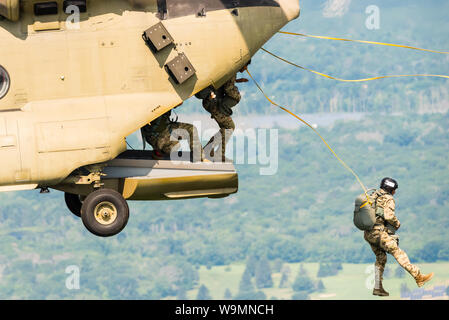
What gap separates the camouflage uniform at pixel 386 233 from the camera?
27312mm

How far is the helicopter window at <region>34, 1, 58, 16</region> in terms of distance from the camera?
1027 inches

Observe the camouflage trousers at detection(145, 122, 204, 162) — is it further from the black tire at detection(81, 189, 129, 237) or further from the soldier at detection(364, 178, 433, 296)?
the soldier at detection(364, 178, 433, 296)

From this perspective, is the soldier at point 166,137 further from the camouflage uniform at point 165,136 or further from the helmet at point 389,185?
the helmet at point 389,185

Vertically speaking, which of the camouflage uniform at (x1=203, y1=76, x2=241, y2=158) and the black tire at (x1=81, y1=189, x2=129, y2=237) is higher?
the camouflage uniform at (x1=203, y1=76, x2=241, y2=158)

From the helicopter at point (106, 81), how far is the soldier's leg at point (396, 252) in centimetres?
457

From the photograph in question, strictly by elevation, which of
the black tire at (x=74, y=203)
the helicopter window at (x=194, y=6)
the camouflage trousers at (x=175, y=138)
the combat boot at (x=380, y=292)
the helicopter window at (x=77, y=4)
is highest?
the helicopter window at (x=77, y=4)

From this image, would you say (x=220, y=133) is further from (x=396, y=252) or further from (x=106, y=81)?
(x=396, y=252)

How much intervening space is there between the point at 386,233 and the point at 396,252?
0.58 meters

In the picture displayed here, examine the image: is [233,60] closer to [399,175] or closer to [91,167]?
[91,167]

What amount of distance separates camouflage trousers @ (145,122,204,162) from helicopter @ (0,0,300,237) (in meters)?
0.45

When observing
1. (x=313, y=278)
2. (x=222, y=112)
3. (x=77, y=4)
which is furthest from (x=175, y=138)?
(x=313, y=278)

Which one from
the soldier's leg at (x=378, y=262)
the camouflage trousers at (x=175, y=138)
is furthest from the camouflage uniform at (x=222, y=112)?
the soldier's leg at (x=378, y=262)

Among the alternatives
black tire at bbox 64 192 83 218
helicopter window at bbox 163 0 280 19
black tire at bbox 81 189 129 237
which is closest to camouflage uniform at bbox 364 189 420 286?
helicopter window at bbox 163 0 280 19
